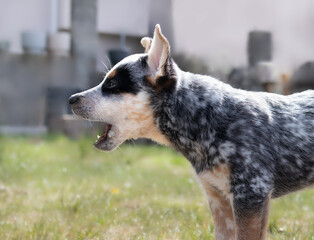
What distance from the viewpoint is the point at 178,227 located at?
12.0 ft

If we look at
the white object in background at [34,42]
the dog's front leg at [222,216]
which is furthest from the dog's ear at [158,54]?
the white object in background at [34,42]

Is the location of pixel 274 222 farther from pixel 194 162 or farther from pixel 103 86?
pixel 103 86

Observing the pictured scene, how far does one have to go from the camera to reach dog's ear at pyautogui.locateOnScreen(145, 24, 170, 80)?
2857mm

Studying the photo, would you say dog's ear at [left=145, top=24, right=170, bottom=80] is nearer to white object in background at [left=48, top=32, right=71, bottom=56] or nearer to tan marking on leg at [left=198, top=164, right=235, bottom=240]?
tan marking on leg at [left=198, top=164, right=235, bottom=240]

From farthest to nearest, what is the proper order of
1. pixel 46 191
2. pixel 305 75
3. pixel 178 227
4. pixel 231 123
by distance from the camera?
1. pixel 305 75
2. pixel 46 191
3. pixel 178 227
4. pixel 231 123

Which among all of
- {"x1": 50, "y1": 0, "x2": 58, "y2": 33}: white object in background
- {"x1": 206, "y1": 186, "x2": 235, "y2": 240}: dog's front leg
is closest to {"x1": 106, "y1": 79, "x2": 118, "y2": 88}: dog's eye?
{"x1": 206, "y1": 186, "x2": 235, "y2": 240}: dog's front leg

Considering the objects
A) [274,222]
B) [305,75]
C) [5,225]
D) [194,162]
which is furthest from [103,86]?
[305,75]

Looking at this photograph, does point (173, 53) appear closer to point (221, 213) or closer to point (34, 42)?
point (34, 42)

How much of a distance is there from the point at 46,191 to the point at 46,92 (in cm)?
567

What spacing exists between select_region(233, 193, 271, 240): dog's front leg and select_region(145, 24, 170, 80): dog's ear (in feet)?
2.82

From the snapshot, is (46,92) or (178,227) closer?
(178,227)

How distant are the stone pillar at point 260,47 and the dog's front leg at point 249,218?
573 centimetres

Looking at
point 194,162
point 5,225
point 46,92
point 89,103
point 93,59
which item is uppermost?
point 89,103

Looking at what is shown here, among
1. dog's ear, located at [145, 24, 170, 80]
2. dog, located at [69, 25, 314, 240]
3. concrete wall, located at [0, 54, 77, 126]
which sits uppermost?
dog's ear, located at [145, 24, 170, 80]
